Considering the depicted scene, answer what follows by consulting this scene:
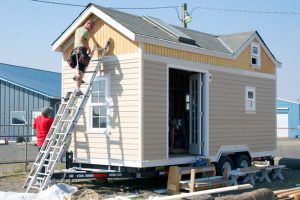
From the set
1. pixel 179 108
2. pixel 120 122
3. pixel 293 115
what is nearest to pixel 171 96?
pixel 179 108

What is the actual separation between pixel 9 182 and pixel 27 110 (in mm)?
17699

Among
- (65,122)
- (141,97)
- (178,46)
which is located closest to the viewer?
(141,97)

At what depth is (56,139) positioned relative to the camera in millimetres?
10828

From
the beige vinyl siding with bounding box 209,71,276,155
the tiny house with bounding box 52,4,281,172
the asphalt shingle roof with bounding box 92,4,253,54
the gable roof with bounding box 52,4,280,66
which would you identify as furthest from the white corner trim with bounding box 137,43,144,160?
the beige vinyl siding with bounding box 209,71,276,155

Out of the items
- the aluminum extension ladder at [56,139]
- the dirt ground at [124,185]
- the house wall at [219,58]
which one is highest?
the house wall at [219,58]

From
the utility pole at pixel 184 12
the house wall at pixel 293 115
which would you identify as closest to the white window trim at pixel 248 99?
the utility pole at pixel 184 12

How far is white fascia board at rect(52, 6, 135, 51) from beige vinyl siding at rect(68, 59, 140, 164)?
710 mm

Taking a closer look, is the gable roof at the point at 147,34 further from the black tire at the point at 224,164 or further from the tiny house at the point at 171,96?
the black tire at the point at 224,164

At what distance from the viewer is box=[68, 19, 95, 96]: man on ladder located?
11227mm

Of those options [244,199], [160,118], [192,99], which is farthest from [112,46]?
[244,199]

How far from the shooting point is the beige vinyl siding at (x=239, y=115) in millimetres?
13078

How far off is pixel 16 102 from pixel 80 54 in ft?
67.6

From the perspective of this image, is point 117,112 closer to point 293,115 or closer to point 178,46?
point 178,46

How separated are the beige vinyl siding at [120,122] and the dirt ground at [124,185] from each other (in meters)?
0.86
